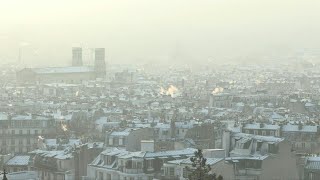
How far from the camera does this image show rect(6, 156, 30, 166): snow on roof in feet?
135

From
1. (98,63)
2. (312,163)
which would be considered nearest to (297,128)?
(312,163)

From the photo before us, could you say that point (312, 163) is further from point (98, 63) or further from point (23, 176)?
point (98, 63)

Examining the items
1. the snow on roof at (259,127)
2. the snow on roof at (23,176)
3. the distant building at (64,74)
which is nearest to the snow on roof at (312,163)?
the snow on roof at (23,176)

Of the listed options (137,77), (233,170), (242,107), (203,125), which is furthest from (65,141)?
(137,77)

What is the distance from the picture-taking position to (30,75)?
179125 mm

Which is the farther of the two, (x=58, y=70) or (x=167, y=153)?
(x=58, y=70)

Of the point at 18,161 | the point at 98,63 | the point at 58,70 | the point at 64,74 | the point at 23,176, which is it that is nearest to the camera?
the point at 23,176

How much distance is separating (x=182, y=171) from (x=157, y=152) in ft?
11.1

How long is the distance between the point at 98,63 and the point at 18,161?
15700cm

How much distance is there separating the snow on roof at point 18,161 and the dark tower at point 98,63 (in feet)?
502

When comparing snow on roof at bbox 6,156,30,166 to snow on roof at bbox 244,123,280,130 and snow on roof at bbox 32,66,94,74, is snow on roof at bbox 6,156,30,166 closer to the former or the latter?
snow on roof at bbox 244,123,280,130

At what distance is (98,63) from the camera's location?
→ 19825cm

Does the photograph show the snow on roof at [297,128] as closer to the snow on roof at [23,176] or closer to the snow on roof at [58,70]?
the snow on roof at [23,176]

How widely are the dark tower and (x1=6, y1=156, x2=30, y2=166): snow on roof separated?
152931mm
